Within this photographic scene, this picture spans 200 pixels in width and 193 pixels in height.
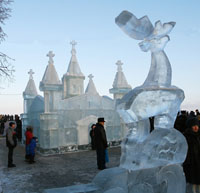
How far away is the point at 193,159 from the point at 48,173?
483 cm

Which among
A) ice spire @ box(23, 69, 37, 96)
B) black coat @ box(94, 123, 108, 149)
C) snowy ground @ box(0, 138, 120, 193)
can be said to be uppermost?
ice spire @ box(23, 69, 37, 96)

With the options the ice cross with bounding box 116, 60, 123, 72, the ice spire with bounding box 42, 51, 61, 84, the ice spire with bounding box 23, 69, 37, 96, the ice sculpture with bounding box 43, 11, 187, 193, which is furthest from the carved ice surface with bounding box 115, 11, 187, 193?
the ice spire with bounding box 23, 69, 37, 96

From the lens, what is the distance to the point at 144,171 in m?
3.87

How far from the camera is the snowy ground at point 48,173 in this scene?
258 inches

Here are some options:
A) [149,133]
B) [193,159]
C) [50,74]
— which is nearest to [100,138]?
[193,159]

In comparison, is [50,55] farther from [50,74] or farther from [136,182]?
[136,182]

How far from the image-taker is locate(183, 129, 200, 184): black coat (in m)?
4.79

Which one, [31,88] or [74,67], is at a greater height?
[74,67]

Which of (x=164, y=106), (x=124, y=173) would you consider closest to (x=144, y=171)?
(x=124, y=173)

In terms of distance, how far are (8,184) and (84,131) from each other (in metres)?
6.14

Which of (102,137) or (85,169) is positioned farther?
(85,169)

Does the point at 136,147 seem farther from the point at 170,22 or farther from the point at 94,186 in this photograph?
the point at 170,22

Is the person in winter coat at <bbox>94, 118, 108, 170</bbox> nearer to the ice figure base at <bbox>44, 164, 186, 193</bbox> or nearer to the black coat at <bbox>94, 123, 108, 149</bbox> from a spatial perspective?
the black coat at <bbox>94, 123, 108, 149</bbox>

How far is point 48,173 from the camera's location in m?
7.87
